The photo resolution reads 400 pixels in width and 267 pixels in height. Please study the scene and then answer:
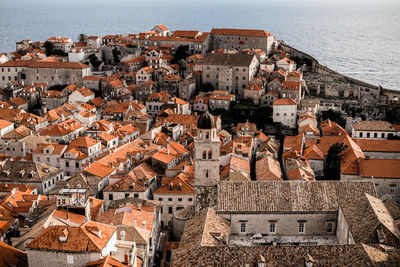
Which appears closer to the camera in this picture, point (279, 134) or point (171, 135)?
point (171, 135)

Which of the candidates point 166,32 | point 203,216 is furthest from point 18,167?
point 166,32

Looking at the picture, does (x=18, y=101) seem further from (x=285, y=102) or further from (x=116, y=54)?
(x=285, y=102)

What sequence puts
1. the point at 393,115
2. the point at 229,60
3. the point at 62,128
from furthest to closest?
the point at 229,60 → the point at 393,115 → the point at 62,128

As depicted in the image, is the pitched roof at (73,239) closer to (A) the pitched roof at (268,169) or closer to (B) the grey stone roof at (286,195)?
(B) the grey stone roof at (286,195)

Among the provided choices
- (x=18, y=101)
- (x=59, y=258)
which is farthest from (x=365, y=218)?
(x=18, y=101)

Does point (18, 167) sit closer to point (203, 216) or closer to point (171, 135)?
point (171, 135)
